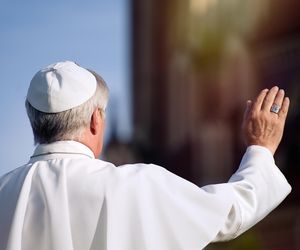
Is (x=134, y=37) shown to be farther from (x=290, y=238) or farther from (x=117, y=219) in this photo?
(x=117, y=219)

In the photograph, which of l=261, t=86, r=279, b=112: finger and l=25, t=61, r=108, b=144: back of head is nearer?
l=25, t=61, r=108, b=144: back of head

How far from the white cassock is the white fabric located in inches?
3.6

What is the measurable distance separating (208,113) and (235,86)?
0.53 metres

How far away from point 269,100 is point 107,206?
51 centimetres

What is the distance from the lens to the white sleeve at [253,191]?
2.37 m

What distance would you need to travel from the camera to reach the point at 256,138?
8.32ft

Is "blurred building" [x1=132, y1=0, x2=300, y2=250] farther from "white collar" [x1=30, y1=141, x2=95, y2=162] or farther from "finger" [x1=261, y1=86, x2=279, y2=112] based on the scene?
"white collar" [x1=30, y1=141, x2=95, y2=162]

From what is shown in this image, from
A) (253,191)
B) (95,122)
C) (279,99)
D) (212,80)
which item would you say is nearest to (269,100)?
(279,99)

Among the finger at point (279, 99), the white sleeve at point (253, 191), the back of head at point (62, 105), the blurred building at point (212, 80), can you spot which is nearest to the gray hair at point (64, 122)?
the back of head at point (62, 105)

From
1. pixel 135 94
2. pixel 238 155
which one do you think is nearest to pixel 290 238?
pixel 238 155

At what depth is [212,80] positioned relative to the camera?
14.2 m

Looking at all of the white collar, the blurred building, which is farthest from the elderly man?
the blurred building

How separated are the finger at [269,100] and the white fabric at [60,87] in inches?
16.3

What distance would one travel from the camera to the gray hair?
7.65ft
